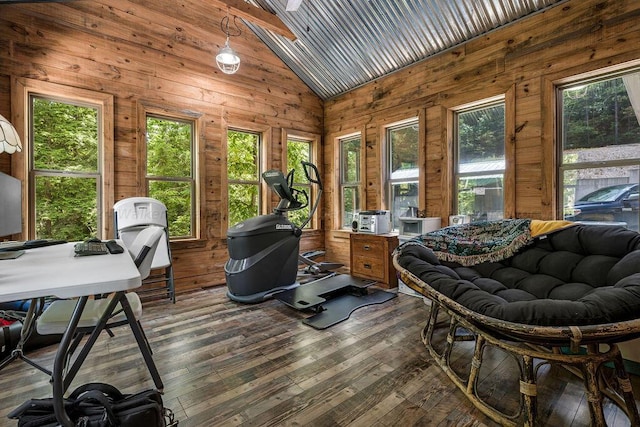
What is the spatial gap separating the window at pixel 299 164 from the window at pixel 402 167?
1.50m

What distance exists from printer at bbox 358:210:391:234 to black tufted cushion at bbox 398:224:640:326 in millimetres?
1809

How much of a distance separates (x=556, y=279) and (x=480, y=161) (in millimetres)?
2043

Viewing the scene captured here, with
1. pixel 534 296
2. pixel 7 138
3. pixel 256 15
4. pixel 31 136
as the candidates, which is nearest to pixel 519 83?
pixel 534 296

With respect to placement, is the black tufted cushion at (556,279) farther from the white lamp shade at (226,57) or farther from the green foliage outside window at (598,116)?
the white lamp shade at (226,57)

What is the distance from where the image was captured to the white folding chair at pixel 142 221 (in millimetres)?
3365

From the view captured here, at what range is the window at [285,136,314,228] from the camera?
530 cm

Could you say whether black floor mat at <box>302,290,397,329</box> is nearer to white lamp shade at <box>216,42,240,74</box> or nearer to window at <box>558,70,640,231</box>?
window at <box>558,70,640,231</box>

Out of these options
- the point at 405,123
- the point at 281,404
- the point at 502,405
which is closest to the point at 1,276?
the point at 281,404

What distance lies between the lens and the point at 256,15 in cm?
384

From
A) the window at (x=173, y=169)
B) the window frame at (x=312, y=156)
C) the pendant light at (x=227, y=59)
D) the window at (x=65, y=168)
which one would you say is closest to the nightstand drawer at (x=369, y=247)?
the window frame at (x=312, y=156)

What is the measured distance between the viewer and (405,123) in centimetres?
447

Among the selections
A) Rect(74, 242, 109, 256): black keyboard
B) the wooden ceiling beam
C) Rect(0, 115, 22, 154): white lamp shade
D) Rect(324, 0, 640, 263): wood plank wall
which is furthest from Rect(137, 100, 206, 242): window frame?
Rect(324, 0, 640, 263): wood plank wall

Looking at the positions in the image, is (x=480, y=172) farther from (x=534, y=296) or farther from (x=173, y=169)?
(x=173, y=169)

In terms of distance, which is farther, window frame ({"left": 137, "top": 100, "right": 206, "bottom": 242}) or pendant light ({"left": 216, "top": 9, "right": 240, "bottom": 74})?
window frame ({"left": 137, "top": 100, "right": 206, "bottom": 242})
